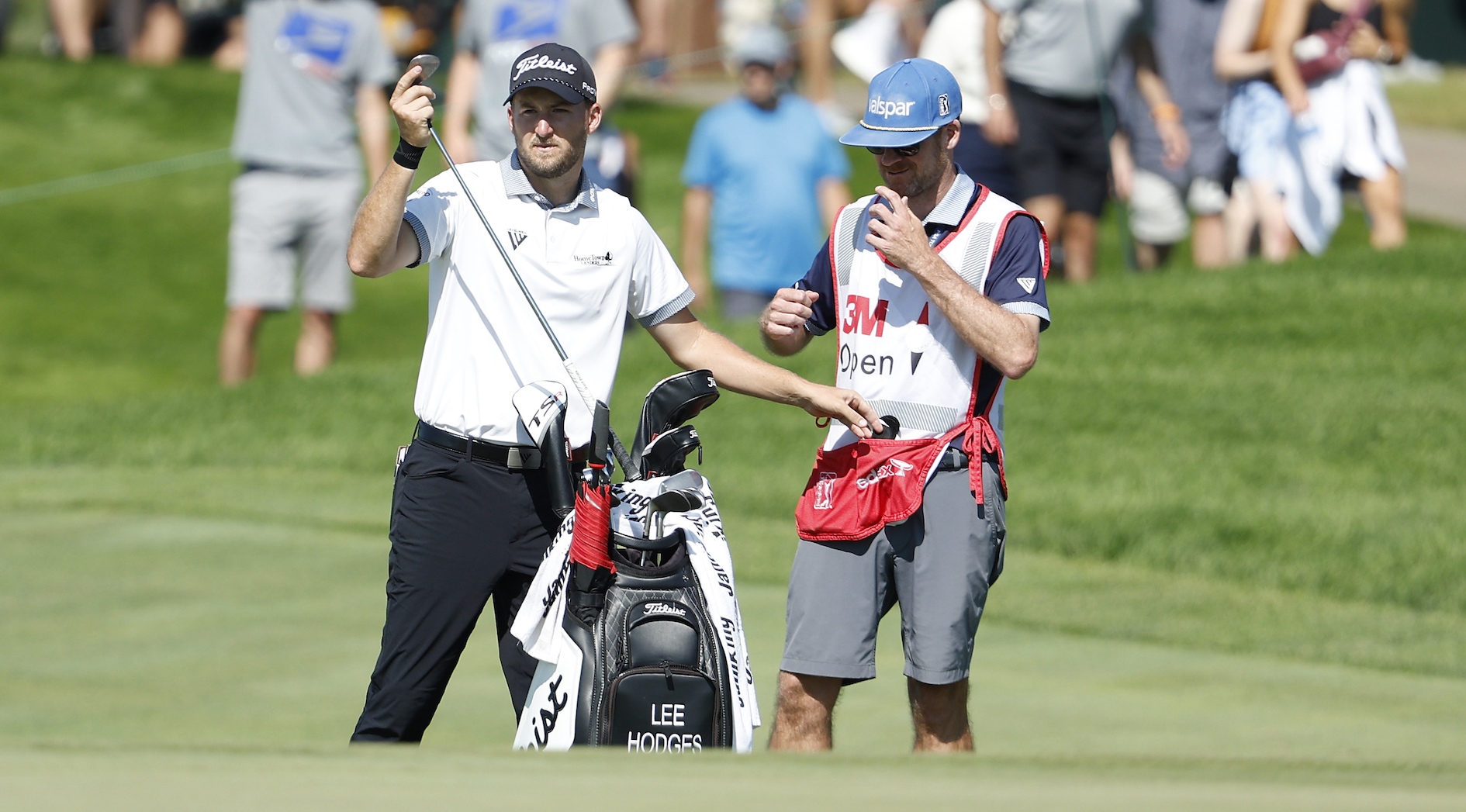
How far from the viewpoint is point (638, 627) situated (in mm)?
4887

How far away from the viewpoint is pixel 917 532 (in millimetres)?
5367

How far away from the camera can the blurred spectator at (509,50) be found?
37.3 feet

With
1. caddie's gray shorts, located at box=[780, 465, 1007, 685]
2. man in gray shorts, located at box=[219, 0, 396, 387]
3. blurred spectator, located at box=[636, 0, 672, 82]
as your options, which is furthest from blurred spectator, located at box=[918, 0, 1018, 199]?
blurred spectator, located at box=[636, 0, 672, 82]

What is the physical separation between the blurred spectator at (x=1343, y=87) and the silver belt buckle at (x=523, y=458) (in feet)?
25.3

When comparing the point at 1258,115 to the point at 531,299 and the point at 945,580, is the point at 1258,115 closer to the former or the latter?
the point at 945,580

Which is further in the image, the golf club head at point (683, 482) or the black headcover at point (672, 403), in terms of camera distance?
the black headcover at point (672, 403)

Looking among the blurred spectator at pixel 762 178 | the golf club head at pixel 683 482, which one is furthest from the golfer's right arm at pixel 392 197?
the blurred spectator at pixel 762 178

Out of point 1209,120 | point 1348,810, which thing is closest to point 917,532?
point 1348,810

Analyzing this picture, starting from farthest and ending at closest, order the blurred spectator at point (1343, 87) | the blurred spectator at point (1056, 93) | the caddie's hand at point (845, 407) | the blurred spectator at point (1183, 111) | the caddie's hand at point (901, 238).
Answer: the blurred spectator at point (1183, 111), the blurred spectator at point (1343, 87), the blurred spectator at point (1056, 93), the caddie's hand at point (845, 407), the caddie's hand at point (901, 238)

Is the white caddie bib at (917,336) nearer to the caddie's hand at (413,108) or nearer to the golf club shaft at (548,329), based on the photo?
the golf club shaft at (548,329)

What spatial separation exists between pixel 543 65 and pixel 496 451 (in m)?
0.98

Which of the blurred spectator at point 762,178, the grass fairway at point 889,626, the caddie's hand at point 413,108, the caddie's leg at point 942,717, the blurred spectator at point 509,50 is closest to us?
the grass fairway at point 889,626

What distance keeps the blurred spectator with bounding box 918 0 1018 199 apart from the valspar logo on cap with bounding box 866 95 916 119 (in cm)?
623

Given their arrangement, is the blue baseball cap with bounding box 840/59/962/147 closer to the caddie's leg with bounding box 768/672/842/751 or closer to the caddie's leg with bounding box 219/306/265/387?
the caddie's leg with bounding box 768/672/842/751
